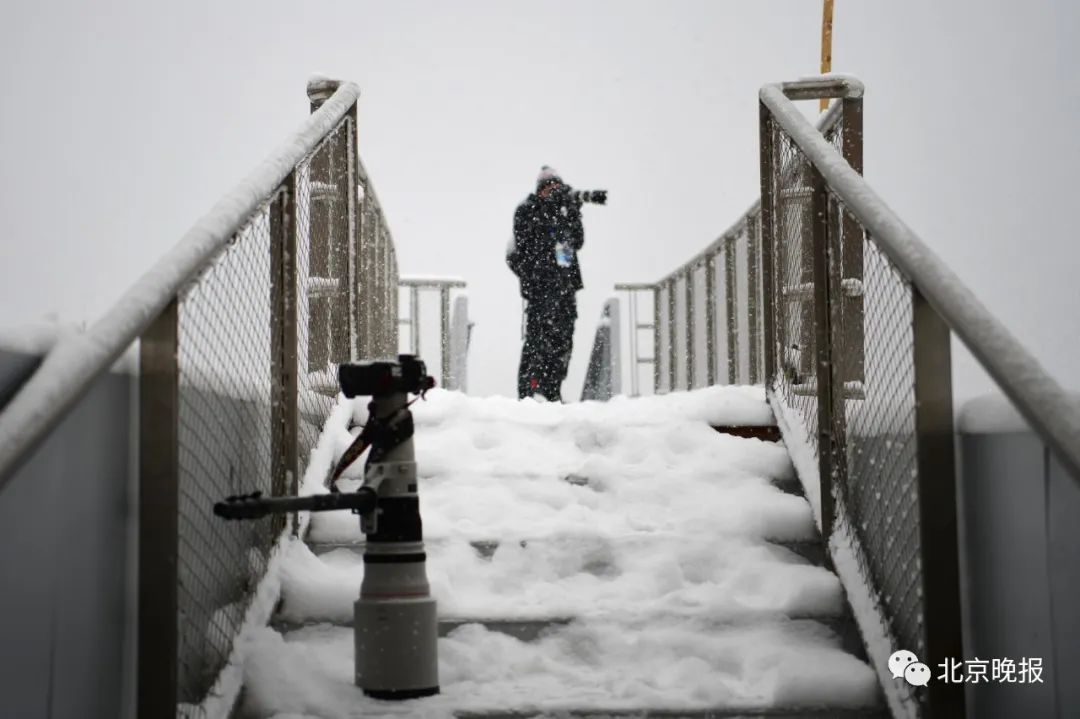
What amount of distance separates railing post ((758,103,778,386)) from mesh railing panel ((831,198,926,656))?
1.12m

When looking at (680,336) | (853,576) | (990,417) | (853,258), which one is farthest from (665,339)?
(990,417)

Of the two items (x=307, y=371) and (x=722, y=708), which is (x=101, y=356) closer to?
(x=722, y=708)

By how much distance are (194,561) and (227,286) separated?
730mm

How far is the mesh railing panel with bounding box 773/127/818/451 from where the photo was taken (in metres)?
4.61

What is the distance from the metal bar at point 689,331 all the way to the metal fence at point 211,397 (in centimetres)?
481

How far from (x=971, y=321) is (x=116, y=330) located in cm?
157

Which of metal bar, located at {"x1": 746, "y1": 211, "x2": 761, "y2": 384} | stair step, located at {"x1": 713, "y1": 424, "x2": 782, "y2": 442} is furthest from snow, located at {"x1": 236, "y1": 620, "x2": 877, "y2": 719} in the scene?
metal bar, located at {"x1": 746, "y1": 211, "x2": 761, "y2": 384}

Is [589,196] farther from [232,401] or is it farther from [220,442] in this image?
[220,442]

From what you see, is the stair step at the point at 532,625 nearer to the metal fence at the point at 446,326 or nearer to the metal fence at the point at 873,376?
the metal fence at the point at 873,376

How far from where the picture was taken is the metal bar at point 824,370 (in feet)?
12.0

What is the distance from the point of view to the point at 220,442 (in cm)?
301

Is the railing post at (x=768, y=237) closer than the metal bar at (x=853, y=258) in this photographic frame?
No

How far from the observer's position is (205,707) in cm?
273

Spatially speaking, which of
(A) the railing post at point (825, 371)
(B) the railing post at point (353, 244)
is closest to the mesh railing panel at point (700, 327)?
(B) the railing post at point (353, 244)
